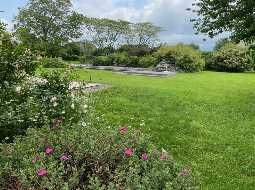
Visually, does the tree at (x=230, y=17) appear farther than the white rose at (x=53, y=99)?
Yes

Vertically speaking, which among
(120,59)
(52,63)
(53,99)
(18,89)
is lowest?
(120,59)

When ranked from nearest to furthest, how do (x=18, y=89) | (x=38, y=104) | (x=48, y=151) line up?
(x=48, y=151)
(x=38, y=104)
(x=18, y=89)

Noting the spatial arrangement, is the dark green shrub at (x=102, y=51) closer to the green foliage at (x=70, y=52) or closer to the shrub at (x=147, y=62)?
the green foliage at (x=70, y=52)

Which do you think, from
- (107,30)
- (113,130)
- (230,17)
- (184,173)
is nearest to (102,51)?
(107,30)

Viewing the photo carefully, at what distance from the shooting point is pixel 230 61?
151ft

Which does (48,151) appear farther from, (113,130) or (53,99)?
(53,99)

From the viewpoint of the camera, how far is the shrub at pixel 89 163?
5000 millimetres

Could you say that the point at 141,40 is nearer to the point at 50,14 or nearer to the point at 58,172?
the point at 50,14

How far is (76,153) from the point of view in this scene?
5676mm

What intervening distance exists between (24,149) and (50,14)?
49.8m

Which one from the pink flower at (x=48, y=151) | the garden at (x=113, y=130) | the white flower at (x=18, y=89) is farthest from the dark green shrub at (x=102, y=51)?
the pink flower at (x=48, y=151)

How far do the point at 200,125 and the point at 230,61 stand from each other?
3256cm

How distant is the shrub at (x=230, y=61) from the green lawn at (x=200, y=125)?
2387cm

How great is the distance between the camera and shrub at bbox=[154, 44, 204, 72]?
4088 centimetres
